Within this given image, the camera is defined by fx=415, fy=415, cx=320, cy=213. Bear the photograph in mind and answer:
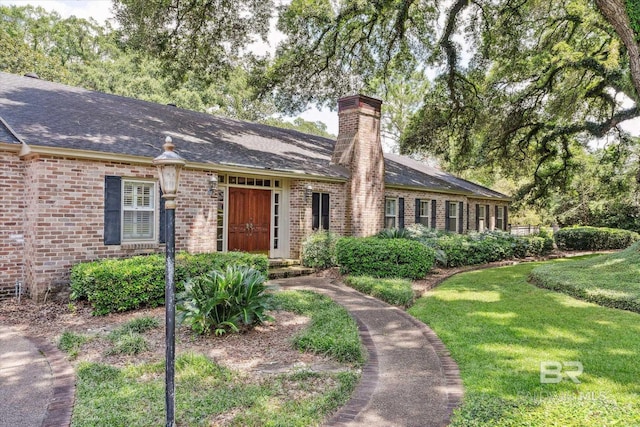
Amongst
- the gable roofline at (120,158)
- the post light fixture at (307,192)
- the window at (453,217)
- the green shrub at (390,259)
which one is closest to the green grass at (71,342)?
the gable roofline at (120,158)

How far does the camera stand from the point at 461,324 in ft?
22.7

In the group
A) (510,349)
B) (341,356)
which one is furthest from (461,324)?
(341,356)

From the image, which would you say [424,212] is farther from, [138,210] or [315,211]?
[138,210]

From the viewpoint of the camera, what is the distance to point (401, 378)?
467 centimetres

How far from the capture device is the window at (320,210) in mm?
12836

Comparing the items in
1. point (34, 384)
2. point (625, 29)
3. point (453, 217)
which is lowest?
point (34, 384)

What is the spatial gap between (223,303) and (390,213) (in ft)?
34.3

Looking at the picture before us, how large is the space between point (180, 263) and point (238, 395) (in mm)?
4546

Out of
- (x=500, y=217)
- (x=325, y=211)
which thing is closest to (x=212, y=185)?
(x=325, y=211)

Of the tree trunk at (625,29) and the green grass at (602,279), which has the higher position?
the tree trunk at (625,29)

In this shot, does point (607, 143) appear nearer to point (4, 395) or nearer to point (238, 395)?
point (238, 395)

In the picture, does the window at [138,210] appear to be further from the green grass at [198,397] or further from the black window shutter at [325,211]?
the black window shutter at [325,211]

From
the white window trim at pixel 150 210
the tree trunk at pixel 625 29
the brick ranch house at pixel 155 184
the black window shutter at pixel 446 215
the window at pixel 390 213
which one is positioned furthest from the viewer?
the black window shutter at pixel 446 215

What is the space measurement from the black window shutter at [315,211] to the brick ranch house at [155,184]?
3cm
